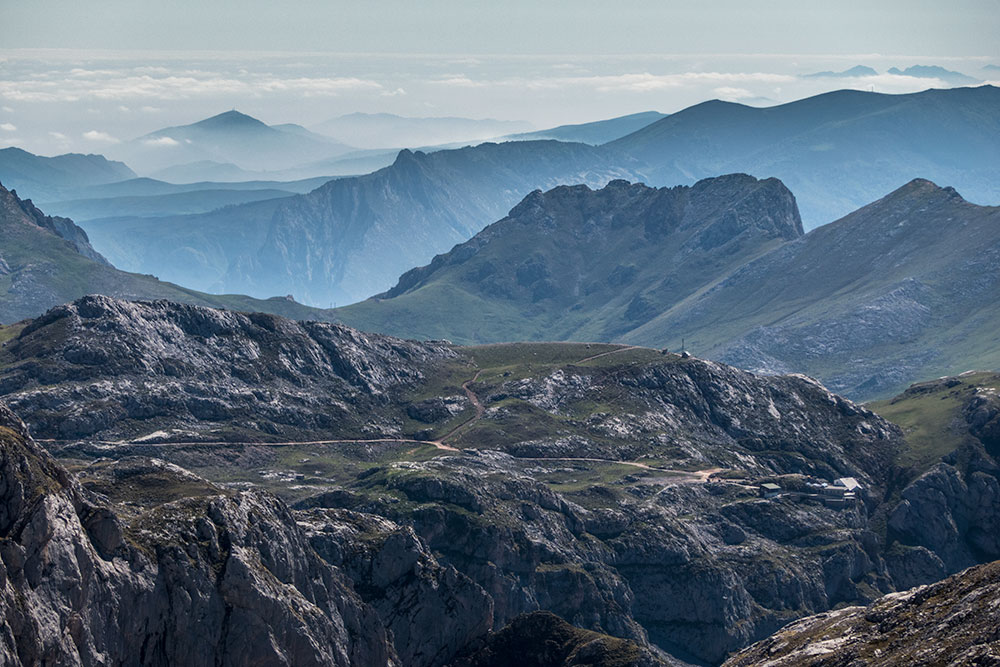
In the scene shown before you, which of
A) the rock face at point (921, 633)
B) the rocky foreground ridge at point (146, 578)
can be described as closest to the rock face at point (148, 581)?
the rocky foreground ridge at point (146, 578)

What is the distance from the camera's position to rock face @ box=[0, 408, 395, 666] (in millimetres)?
148750

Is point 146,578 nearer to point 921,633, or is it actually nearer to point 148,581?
point 148,581

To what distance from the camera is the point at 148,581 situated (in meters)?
168

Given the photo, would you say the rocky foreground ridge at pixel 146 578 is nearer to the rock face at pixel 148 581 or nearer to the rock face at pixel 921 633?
the rock face at pixel 148 581

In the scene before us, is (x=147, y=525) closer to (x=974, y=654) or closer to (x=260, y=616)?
(x=260, y=616)

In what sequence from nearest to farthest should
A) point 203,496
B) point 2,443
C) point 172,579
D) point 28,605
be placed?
point 28,605 → point 2,443 → point 172,579 → point 203,496

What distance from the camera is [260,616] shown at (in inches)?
6944

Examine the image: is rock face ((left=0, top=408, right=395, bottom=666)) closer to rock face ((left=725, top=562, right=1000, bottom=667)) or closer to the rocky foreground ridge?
the rocky foreground ridge

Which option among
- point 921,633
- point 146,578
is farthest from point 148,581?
point 921,633

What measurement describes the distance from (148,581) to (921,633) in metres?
83.5

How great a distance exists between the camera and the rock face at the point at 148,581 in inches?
5856

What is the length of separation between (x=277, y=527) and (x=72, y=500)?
36.3 meters

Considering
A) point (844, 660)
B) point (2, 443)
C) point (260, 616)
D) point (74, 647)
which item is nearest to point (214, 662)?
point (260, 616)

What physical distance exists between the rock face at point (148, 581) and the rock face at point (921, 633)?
192 feet
